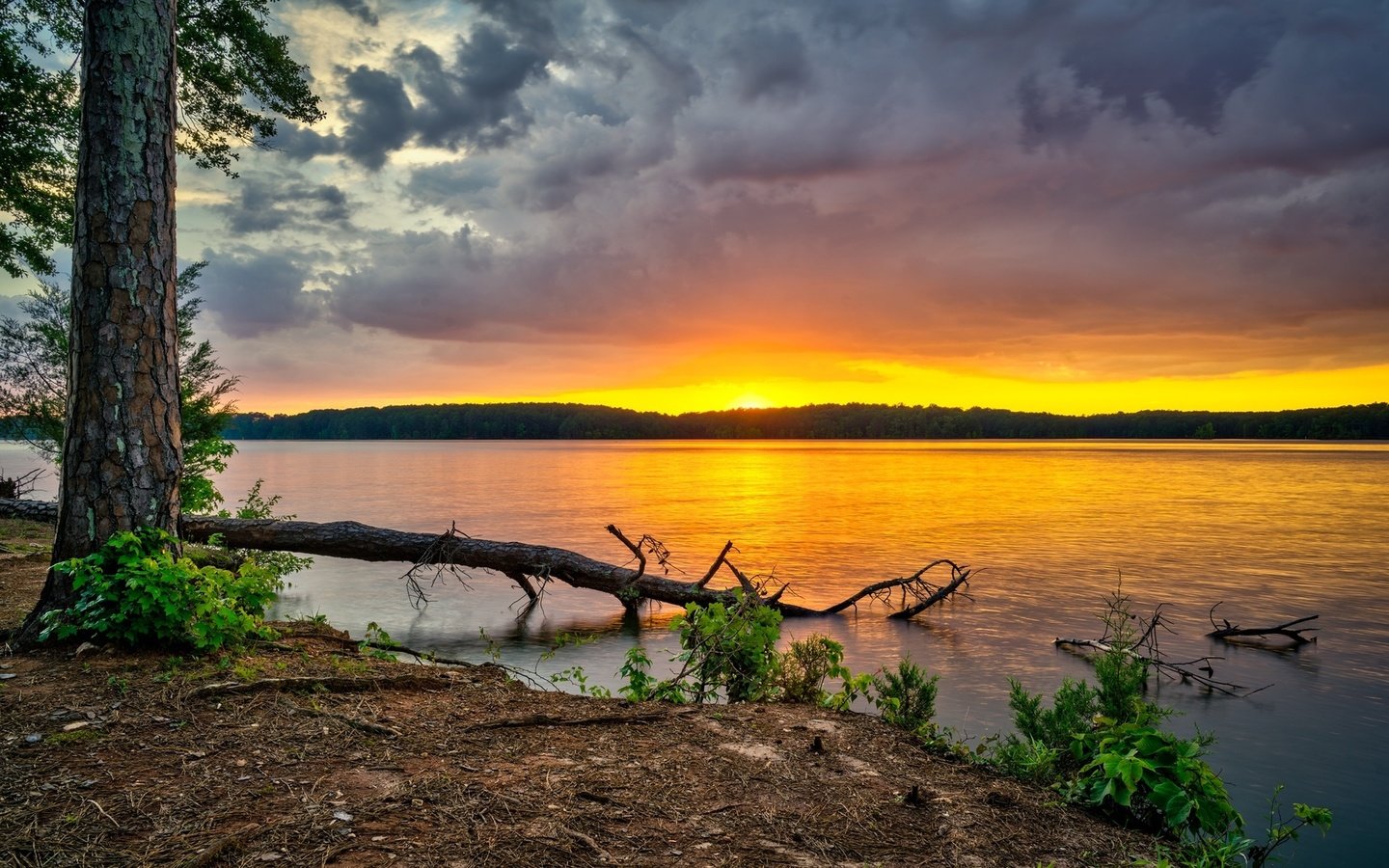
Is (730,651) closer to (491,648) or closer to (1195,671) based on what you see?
(491,648)

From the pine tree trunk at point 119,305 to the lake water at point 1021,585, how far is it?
6.76 m

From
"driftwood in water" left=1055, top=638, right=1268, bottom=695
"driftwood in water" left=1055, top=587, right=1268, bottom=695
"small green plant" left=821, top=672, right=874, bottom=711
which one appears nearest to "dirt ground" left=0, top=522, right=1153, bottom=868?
"small green plant" left=821, top=672, right=874, bottom=711

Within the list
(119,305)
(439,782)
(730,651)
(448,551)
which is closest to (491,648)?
(448,551)

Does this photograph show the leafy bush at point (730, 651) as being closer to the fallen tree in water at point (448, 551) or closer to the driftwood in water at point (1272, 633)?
the fallen tree in water at point (448, 551)

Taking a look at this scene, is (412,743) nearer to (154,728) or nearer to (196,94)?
(154,728)

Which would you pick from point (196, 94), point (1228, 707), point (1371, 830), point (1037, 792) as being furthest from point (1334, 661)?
point (196, 94)

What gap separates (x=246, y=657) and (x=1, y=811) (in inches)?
101

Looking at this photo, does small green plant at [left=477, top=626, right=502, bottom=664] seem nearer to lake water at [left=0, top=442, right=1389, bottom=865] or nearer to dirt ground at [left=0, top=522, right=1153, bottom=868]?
lake water at [left=0, top=442, right=1389, bottom=865]

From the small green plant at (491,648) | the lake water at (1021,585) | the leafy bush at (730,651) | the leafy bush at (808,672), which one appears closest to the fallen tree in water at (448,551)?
the lake water at (1021,585)

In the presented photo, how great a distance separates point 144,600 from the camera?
5699 mm

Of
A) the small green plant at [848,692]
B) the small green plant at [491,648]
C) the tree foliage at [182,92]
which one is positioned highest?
the tree foliage at [182,92]

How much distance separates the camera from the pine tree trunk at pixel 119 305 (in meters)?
6.07

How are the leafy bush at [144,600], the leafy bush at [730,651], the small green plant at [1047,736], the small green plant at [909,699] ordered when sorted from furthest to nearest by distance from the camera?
the leafy bush at [730,651] < the small green plant at [909,699] < the leafy bush at [144,600] < the small green plant at [1047,736]

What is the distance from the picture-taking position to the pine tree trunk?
607 centimetres
